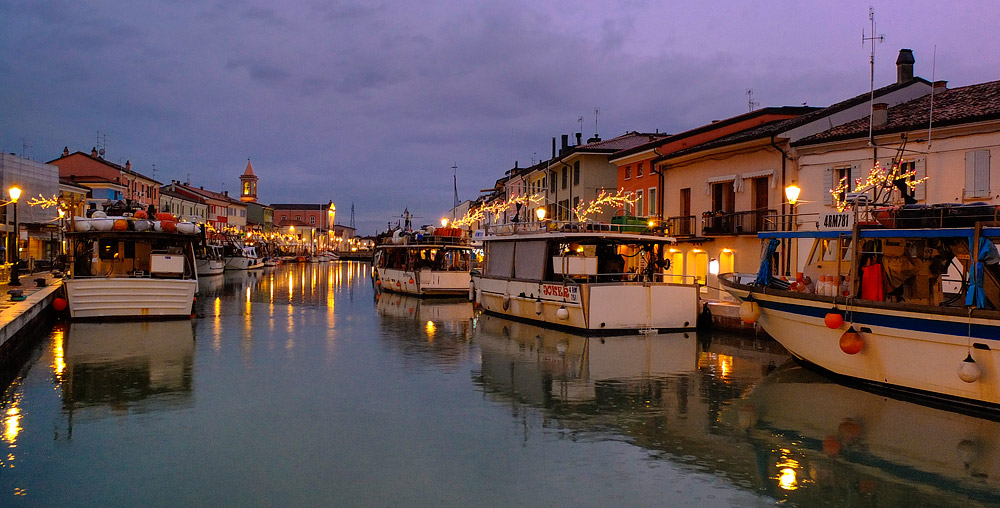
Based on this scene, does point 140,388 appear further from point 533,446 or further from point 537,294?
point 537,294

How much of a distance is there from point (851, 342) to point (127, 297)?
20514 millimetres

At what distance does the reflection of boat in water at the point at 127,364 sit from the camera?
564 inches

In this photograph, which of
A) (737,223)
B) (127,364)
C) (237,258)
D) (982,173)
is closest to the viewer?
(127,364)

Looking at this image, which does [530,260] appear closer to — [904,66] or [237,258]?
[904,66]

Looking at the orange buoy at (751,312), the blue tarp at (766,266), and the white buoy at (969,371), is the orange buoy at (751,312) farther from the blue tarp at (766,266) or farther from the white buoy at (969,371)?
the white buoy at (969,371)

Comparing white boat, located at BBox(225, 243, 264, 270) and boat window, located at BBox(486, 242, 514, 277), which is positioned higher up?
boat window, located at BBox(486, 242, 514, 277)

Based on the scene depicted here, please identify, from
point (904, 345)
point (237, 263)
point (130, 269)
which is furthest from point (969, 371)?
point (237, 263)

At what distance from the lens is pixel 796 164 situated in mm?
27531

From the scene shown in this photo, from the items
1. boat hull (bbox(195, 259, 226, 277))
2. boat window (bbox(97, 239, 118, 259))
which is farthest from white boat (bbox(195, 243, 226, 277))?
boat window (bbox(97, 239, 118, 259))

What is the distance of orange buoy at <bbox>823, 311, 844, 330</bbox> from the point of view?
48.1ft

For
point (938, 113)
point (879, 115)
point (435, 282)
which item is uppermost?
point (879, 115)

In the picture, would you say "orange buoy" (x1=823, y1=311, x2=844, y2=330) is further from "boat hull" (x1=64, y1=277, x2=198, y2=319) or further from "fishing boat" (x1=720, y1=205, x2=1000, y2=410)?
"boat hull" (x1=64, y1=277, x2=198, y2=319)

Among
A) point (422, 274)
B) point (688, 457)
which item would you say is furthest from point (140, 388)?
point (422, 274)

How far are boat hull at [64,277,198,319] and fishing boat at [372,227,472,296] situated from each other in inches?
586
